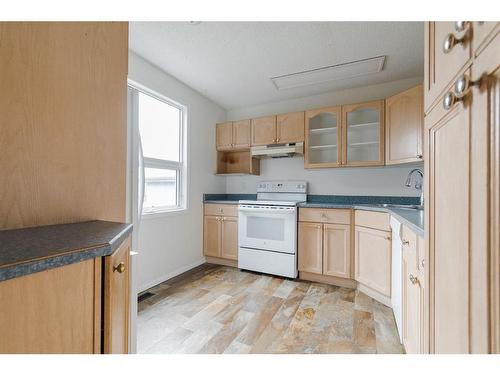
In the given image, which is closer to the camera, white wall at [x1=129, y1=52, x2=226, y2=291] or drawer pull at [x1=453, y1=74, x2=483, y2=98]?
drawer pull at [x1=453, y1=74, x2=483, y2=98]

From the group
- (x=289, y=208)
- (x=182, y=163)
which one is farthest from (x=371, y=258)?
(x=182, y=163)

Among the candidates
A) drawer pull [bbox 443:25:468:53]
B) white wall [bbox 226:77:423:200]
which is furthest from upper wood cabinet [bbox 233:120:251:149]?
drawer pull [bbox 443:25:468:53]

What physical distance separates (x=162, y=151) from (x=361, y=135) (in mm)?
2405

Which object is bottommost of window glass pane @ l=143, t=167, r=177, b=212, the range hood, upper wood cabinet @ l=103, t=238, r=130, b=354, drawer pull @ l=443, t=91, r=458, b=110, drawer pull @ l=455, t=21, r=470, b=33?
upper wood cabinet @ l=103, t=238, r=130, b=354

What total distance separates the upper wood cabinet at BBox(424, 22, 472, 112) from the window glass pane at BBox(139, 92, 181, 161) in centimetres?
240

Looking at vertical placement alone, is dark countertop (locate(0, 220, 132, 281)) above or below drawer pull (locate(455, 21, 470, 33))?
below

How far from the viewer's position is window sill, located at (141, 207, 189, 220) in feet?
7.83

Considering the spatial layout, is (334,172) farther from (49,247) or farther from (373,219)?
(49,247)

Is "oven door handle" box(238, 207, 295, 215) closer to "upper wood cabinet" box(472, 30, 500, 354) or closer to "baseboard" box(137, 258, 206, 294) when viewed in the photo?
"baseboard" box(137, 258, 206, 294)

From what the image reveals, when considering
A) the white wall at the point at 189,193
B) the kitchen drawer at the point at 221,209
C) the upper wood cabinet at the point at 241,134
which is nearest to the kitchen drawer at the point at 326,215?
the kitchen drawer at the point at 221,209

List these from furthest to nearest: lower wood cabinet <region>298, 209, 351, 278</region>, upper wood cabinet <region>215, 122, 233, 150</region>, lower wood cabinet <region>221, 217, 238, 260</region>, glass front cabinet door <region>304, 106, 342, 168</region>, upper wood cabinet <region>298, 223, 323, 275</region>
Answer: upper wood cabinet <region>215, 122, 233, 150</region>
lower wood cabinet <region>221, 217, 238, 260</region>
glass front cabinet door <region>304, 106, 342, 168</region>
upper wood cabinet <region>298, 223, 323, 275</region>
lower wood cabinet <region>298, 209, 351, 278</region>

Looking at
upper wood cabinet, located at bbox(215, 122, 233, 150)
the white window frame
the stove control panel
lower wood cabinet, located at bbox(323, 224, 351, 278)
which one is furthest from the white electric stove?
upper wood cabinet, located at bbox(215, 122, 233, 150)

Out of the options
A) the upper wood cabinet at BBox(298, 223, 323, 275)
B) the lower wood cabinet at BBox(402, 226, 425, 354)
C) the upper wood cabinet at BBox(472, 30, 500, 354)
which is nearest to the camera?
the upper wood cabinet at BBox(472, 30, 500, 354)
